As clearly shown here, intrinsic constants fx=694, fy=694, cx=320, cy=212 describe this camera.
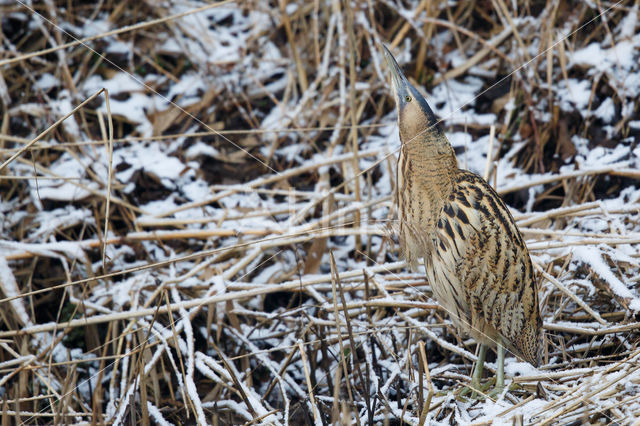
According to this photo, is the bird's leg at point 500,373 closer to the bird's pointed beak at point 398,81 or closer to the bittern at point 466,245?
the bittern at point 466,245

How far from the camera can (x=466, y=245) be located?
1753mm

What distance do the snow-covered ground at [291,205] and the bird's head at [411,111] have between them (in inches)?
7.8

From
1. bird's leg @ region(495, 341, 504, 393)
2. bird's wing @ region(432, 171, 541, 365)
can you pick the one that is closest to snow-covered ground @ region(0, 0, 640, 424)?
bird's leg @ region(495, 341, 504, 393)

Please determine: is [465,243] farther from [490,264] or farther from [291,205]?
[291,205]

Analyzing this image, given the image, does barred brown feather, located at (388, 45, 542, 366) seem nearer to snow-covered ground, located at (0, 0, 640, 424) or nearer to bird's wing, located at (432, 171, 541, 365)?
bird's wing, located at (432, 171, 541, 365)

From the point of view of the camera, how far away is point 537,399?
165 centimetres

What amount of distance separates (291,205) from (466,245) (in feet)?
3.46

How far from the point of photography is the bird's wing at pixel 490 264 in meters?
1.75

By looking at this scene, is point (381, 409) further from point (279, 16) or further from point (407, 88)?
point (279, 16)

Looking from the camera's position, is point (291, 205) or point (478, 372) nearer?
point (478, 372)

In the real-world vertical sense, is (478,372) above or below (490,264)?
below

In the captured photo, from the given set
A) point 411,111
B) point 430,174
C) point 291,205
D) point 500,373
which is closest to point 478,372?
point 500,373

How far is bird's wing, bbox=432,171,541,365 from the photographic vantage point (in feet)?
5.75

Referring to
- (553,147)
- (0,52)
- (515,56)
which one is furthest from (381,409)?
(0,52)
